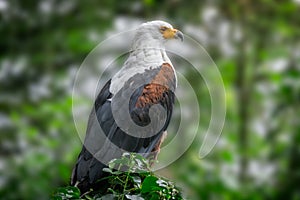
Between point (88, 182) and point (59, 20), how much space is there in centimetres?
354

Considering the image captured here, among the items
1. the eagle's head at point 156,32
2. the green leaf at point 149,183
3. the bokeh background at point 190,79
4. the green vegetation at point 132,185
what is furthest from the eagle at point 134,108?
the bokeh background at point 190,79

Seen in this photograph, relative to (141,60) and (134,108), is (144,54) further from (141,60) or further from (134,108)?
(134,108)

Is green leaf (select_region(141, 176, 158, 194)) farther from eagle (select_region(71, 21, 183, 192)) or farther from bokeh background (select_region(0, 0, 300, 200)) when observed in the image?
bokeh background (select_region(0, 0, 300, 200))

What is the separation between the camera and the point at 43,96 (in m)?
6.00

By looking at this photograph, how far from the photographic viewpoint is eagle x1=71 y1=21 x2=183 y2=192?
3.03m

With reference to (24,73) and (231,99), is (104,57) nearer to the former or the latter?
(24,73)

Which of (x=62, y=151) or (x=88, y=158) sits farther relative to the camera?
(x=62, y=151)

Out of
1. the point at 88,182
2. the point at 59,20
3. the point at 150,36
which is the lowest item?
the point at 88,182

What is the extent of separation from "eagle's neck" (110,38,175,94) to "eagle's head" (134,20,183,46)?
18mm

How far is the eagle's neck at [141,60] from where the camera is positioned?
10.8 ft

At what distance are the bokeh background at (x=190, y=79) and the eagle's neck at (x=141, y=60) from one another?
1893 mm

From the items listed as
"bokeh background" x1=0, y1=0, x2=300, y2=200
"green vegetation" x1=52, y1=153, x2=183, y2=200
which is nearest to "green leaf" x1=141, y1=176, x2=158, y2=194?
"green vegetation" x1=52, y1=153, x2=183, y2=200

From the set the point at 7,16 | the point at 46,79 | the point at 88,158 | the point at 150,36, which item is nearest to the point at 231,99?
the point at 46,79

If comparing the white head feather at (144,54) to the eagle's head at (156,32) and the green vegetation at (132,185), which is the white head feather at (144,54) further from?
the green vegetation at (132,185)
